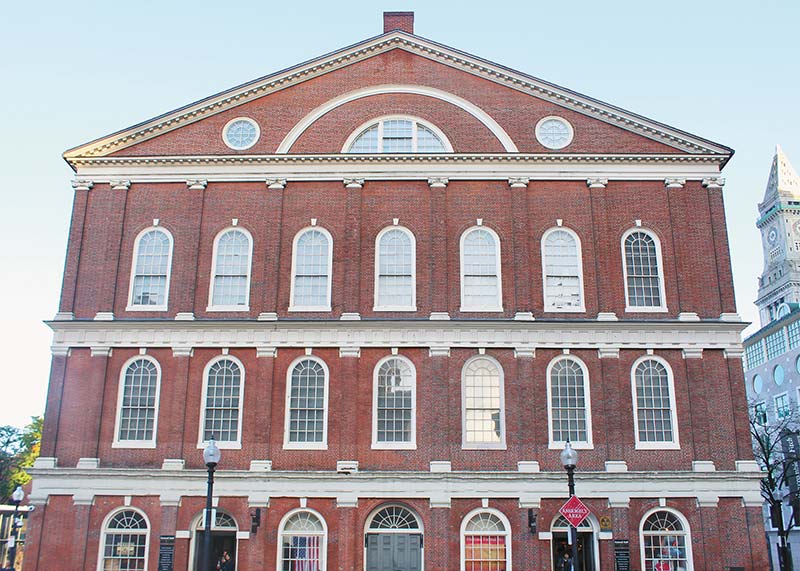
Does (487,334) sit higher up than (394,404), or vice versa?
(487,334)

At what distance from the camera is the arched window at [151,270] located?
97.0 feet

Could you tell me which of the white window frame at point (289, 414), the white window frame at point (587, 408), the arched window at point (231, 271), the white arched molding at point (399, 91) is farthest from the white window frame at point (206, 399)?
the white window frame at point (587, 408)

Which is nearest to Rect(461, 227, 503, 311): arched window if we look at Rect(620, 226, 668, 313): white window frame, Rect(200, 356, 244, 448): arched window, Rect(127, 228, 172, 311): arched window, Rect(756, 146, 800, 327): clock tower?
Rect(620, 226, 668, 313): white window frame

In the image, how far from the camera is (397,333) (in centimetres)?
2838

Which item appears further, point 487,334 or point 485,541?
point 487,334

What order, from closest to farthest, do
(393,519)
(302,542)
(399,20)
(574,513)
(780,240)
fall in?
1. (574,513)
2. (302,542)
3. (393,519)
4. (399,20)
5. (780,240)

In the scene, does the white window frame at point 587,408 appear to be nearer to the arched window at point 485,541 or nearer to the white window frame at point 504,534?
the white window frame at point 504,534

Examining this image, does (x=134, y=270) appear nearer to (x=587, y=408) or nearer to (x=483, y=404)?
(x=483, y=404)

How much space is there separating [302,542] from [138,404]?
7.58 meters

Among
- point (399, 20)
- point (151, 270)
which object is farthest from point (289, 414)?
point (399, 20)

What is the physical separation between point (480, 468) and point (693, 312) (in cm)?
950

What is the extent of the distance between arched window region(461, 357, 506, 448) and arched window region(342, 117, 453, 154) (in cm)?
858

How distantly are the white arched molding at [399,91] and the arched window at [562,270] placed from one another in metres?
3.80

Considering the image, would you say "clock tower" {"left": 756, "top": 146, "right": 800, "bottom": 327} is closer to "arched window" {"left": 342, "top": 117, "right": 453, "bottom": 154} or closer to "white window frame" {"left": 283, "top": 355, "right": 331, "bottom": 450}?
"arched window" {"left": 342, "top": 117, "right": 453, "bottom": 154}
